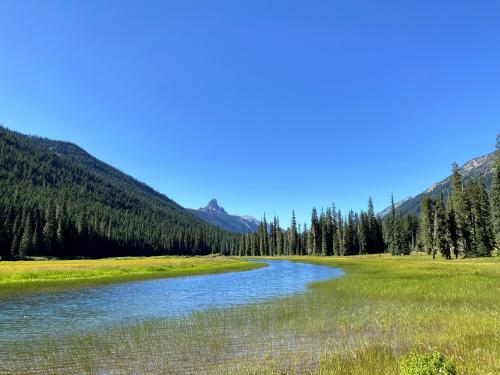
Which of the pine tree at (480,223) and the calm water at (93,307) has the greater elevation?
the pine tree at (480,223)

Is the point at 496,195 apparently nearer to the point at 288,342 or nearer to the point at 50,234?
the point at 288,342

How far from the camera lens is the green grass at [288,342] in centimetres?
1340

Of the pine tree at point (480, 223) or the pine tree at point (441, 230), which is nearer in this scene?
the pine tree at point (480, 223)

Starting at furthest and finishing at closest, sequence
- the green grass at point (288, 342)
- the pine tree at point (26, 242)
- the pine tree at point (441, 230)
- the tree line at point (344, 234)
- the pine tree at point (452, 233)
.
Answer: the tree line at point (344, 234) → the pine tree at point (26, 242) → the pine tree at point (441, 230) → the pine tree at point (452, 233) → the green grass at point (288, 342)

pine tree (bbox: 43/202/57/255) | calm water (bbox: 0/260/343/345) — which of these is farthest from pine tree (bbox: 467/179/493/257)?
pine tree (bbox: 43/202/57/255)

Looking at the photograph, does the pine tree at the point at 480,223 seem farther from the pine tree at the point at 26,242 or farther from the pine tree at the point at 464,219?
the pine tree at the point at 26,242

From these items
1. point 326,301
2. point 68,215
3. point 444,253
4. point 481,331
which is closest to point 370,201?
point 444,253

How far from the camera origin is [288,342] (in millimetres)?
17125

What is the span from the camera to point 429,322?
1980 cm

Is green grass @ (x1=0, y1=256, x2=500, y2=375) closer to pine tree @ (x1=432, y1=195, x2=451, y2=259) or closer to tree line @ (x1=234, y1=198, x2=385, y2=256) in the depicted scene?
pine tree @ (x1=432, y1=195, x2=451, y2=259)

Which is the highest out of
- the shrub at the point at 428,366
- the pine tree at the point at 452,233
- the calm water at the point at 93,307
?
the pine tree at the point at 452,233

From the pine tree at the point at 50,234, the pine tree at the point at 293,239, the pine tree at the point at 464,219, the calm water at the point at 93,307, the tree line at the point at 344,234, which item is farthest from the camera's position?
the pine tree at the point at 293,239

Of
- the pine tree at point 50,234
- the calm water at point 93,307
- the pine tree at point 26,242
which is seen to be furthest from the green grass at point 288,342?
the pine tree at point 50,234

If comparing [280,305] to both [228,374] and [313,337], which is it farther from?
[228,374]
